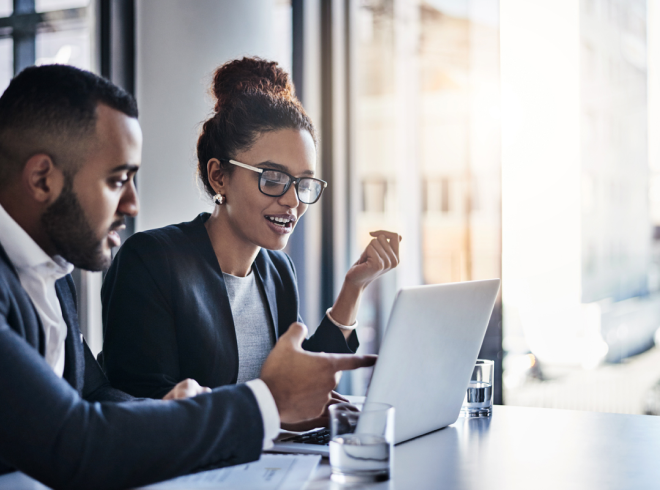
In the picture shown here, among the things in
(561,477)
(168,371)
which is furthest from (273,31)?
(561,477)

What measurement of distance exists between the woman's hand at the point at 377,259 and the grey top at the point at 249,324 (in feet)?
0.84

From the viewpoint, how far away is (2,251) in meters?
0.95

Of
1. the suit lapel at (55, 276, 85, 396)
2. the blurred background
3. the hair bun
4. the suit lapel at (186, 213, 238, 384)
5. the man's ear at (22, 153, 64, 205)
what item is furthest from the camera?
the blurred background

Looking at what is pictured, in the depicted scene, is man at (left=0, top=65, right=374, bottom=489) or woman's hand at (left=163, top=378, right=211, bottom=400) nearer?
man at (left=0, top=65, right=374, bottom=489)

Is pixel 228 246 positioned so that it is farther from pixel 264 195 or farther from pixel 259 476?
pixel 259 476

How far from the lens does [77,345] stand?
3.76ft

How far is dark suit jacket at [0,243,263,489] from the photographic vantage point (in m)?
0.76

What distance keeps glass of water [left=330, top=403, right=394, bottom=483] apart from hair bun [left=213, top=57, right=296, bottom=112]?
114cm

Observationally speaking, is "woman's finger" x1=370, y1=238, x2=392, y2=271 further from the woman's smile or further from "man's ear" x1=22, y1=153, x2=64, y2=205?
"man's ear" x1=22, y1=153, x2=64, y2=205

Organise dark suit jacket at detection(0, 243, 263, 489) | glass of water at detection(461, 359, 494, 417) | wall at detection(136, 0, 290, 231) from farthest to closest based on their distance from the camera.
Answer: wall at detection(136, 0, 290, 231) → glass of water at detection(461, 359, 494, 417) → dark suit jacket at detection(0, 243, 263, 489)

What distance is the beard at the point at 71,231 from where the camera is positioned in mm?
1005

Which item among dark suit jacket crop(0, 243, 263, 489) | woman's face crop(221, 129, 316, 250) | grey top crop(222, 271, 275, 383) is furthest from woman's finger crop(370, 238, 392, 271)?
dark suit jacket crop(0, 243, 263, 489)

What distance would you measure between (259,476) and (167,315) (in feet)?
2.21

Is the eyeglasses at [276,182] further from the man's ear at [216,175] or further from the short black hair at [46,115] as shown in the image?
the short black hair at [46,115]
